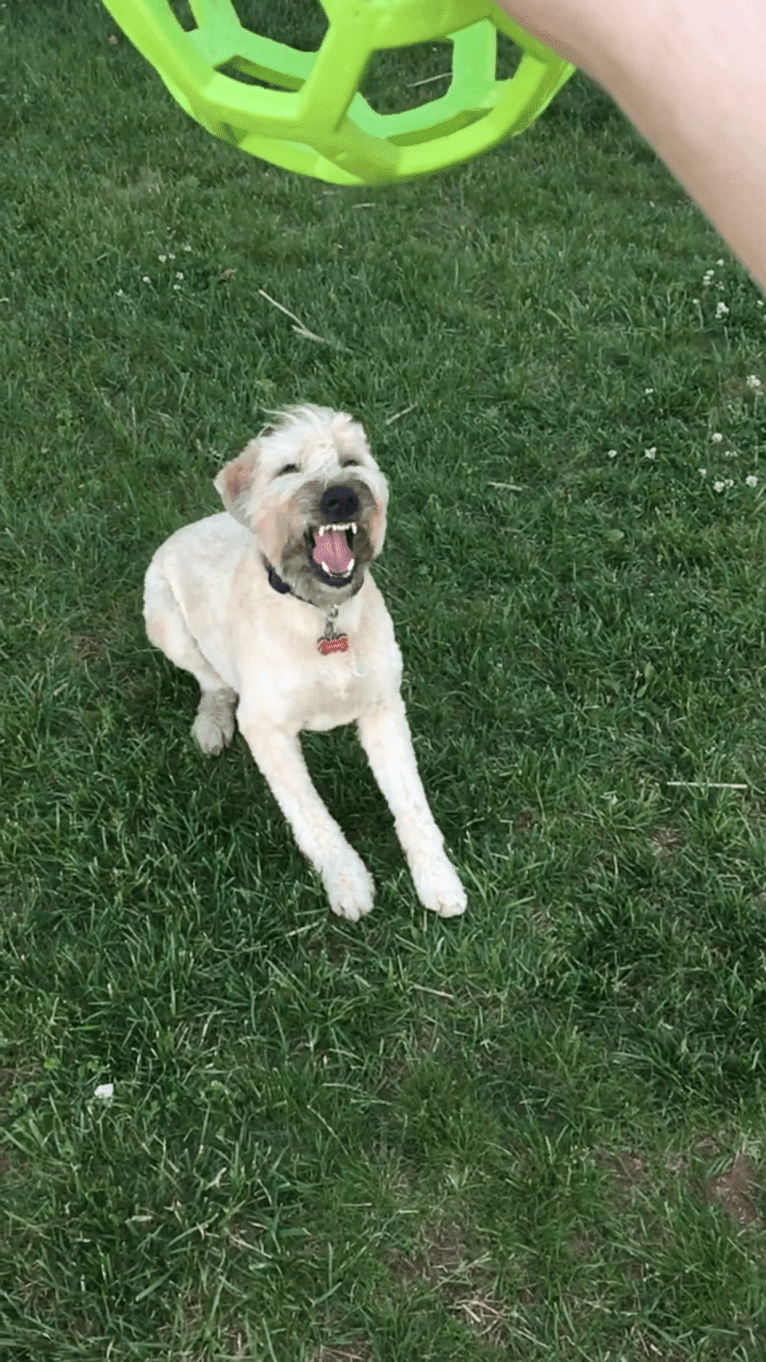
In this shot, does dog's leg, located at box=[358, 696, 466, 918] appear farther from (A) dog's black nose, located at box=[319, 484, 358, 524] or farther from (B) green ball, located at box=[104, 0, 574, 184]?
(B) green ball, located at box=[104, 0, 574, 184]

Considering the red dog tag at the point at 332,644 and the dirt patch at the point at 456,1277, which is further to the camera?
the red dog tag at the point at 332,644

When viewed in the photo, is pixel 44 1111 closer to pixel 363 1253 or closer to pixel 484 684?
pixel 363 1253

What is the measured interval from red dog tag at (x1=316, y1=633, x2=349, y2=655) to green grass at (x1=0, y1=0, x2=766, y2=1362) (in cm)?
76

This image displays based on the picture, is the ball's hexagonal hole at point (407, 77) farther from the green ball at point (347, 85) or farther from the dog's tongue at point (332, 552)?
the green ball at point (347, 85)

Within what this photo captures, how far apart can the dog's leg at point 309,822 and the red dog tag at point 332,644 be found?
12.1 inches

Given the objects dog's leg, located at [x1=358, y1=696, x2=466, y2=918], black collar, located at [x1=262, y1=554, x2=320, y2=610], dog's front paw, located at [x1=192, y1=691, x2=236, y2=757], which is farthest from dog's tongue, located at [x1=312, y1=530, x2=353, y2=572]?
dog's front paw, located at [x1=192, y1=691, x2=236, y2=757]

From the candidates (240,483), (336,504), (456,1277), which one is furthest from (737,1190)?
(240,483)

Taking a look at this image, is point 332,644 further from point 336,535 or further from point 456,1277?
point 456,1277

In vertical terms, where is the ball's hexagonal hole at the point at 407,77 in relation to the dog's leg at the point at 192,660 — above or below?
above

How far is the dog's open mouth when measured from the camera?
299 centimetres

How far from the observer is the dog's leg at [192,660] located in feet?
12.4

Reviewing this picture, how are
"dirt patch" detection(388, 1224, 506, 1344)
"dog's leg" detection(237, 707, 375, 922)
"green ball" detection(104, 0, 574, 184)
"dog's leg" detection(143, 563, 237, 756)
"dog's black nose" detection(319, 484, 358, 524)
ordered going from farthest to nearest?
"dog's leg" detection(143, 563, 237, 756) < "dog's leg" detection(237, 707, 375, 922) < "dog's black nose" detection(319, 484, 358, 524) < "dirt patch" detection(388, 1224, 506, 1344) < "green ball" detection(104, 0, 574, 184)

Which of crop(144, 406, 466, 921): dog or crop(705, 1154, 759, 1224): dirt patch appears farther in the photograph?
crop(144, 406, 466, 921): dog

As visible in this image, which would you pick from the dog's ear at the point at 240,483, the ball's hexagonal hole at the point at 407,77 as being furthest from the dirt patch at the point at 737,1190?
the ball's hexagonal hole at the point at 407,77
